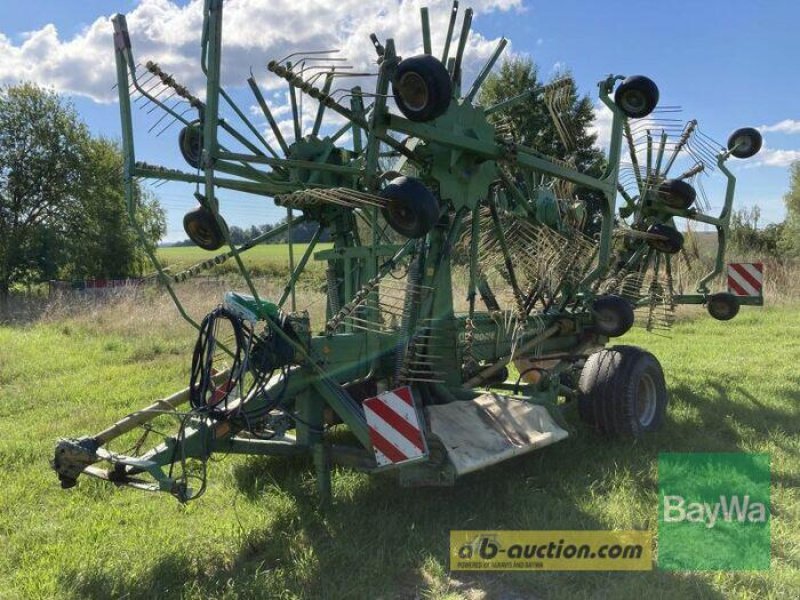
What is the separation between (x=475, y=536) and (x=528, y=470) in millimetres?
1160

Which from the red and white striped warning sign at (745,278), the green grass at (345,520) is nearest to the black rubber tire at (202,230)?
the green grass at (345,520)

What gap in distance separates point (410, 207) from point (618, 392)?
2.76m

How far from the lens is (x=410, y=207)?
3.60 m

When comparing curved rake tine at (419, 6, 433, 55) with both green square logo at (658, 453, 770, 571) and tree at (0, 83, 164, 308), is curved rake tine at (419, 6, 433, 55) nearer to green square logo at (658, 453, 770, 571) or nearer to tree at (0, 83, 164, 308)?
green square logo at (658, 453, 770, 571)

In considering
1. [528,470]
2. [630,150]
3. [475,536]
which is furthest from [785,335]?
[475,536]

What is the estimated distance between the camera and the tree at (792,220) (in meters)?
26.8

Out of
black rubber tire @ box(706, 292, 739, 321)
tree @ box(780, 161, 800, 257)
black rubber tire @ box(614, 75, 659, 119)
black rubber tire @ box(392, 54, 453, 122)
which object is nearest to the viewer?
black rubber tire @ box(392, 54, 453, 122)

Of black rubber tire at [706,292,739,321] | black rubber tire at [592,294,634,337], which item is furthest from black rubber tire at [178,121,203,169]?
black rubber tire at [706,292,739,321]

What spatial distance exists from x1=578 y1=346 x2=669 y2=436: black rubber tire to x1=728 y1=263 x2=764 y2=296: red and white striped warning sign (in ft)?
12.7

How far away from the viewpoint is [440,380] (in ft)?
15.9

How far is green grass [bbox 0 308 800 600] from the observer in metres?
3.39

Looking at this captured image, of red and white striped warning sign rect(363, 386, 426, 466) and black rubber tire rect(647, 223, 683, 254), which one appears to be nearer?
red and white striped warning sign rect(363, 386, 426, 466)

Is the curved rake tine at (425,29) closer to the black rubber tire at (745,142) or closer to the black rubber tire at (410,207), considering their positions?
the black rubber tire at (410,207)

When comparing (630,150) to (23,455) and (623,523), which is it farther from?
(23,455)
